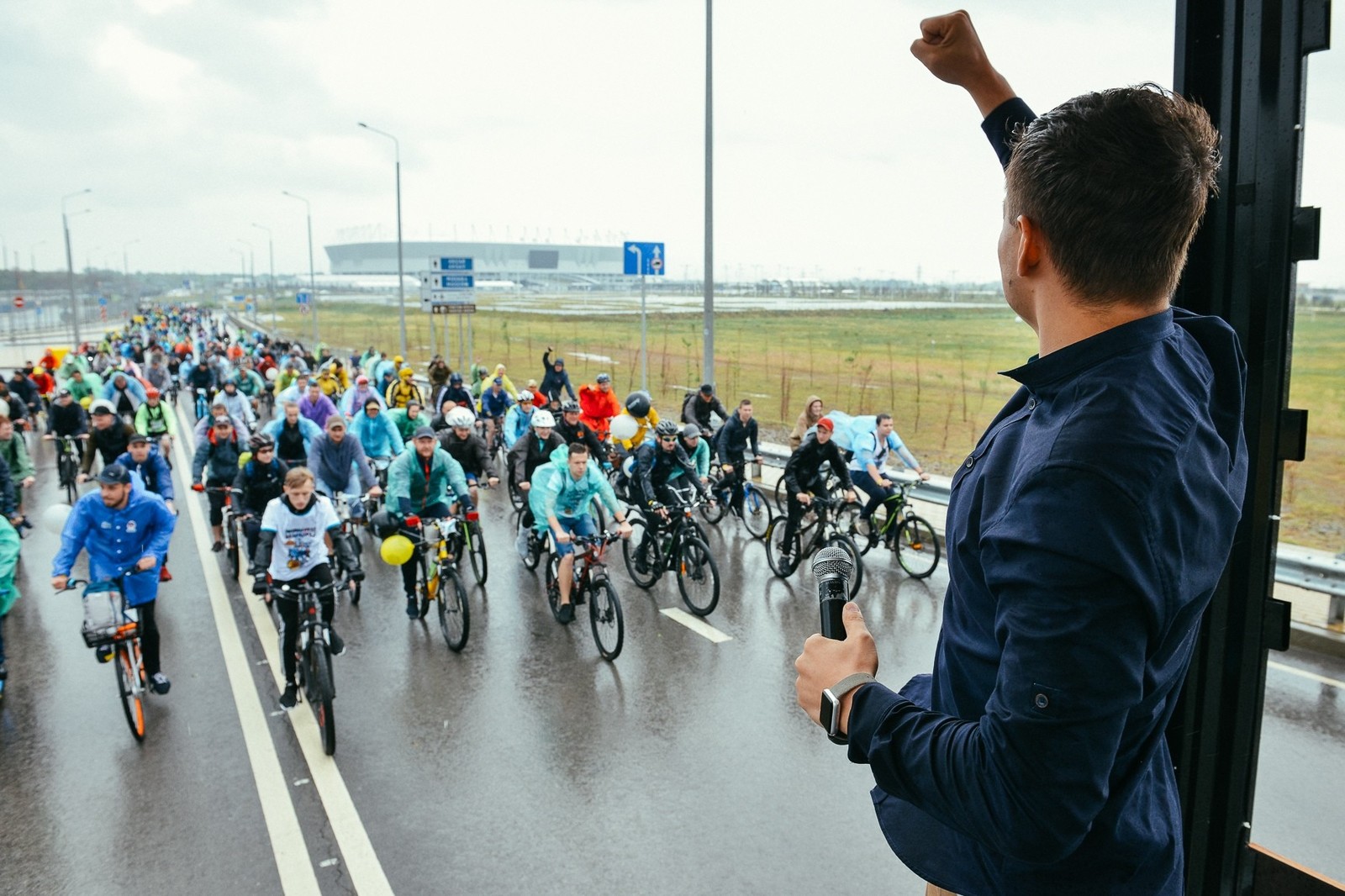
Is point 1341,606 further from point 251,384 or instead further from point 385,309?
point 385,309

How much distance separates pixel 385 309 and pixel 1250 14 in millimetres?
106783

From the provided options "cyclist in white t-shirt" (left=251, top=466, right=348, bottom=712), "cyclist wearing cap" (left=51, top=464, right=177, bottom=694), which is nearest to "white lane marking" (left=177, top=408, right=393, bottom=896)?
"cyclist in white t-shirt" (left=251, top=466, right=348, bottom=712)

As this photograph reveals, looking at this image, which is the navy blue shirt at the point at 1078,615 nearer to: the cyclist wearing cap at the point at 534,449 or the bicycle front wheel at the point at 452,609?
the bicycle front wheel at the point at 452,609

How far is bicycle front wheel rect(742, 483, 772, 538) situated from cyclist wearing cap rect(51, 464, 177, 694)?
8.42m

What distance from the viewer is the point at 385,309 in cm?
10256

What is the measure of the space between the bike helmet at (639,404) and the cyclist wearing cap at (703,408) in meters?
0.78

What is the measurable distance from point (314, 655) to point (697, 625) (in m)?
4.13

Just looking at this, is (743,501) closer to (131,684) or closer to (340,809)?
(131,684)

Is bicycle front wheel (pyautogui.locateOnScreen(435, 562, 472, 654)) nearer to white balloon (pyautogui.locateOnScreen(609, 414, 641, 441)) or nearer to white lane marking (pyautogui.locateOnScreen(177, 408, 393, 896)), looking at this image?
white lane marking (pyautogui.locateOnScreen(177, 408, 393, 896))

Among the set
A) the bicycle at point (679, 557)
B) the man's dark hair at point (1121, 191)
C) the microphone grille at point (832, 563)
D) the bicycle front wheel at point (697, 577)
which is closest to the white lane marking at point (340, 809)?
the bicycle at point (679, 557)

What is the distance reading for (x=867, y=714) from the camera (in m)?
1.27

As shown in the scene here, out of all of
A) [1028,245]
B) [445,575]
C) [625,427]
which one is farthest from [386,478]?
[1028,245]

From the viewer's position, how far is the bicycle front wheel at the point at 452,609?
933 centimetres

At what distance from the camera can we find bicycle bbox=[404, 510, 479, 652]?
30.8 ft
